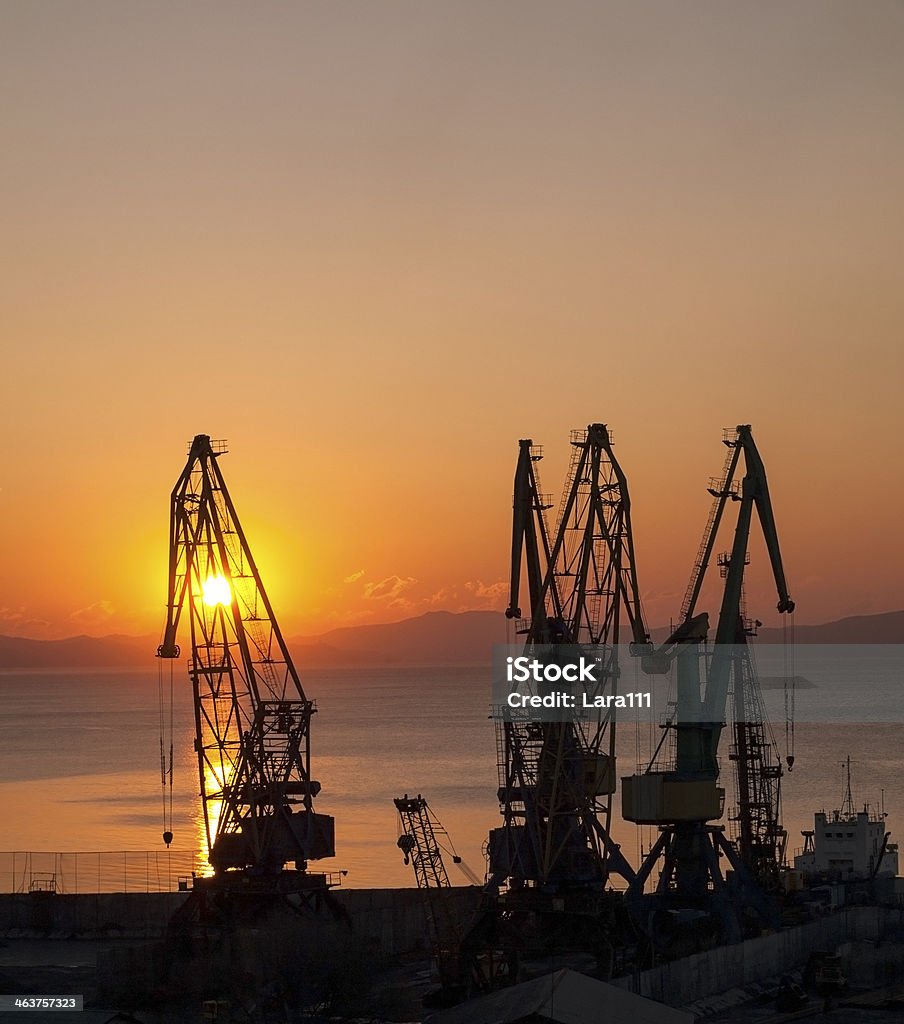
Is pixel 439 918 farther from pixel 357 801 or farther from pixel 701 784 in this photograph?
pixel 357 801

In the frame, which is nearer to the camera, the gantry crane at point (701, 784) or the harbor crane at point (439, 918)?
the harbor crane at point (439, 918)

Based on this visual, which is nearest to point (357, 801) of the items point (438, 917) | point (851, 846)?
point (851, 846)

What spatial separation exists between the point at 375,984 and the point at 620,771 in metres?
116

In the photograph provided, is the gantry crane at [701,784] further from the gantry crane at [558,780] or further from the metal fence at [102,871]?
the metal fence at [102,871]

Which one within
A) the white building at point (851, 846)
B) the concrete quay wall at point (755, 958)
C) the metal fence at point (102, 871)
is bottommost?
the concrete quay wall at point (755, 958)

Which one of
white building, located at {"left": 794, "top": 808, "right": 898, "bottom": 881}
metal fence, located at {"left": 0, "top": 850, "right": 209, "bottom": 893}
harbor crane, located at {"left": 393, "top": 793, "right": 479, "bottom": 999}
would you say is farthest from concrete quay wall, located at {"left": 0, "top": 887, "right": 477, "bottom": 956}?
white building, located at {"left": 794, "top": 808, "right": 898, "bottom": 881}

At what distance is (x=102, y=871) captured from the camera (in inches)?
3570

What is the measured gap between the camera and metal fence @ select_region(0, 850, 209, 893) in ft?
268

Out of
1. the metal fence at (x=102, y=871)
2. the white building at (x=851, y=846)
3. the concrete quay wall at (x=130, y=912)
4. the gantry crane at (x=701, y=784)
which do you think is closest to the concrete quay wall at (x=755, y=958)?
the gantry crane at (x=701, y=784)

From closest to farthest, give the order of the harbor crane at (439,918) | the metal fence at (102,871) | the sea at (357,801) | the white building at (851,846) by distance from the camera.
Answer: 1. the harbor crane at (439,918)
2. the white building at (851,846)
3. the metal fence at (102,871)
4. the sea at (357,801)

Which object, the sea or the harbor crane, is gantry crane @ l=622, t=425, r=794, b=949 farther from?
the sea

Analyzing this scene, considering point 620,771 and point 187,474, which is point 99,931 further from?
point 620,771

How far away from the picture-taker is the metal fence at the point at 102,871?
268ft

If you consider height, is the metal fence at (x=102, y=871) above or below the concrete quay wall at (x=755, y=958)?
above
